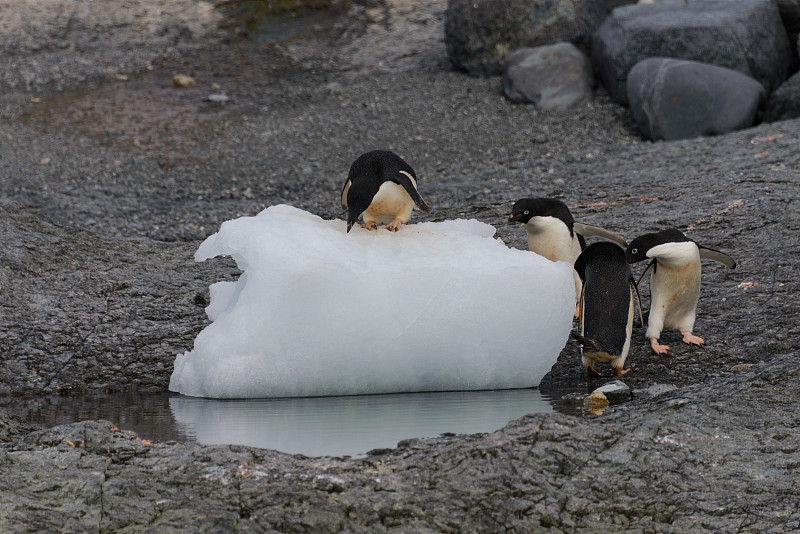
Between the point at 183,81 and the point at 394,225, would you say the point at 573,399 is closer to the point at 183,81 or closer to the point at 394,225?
the point at 394,225

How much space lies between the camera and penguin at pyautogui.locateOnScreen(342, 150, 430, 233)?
3854mm

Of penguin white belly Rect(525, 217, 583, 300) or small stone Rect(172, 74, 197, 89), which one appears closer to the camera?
penguin white belly Rect(525, 217, 583, 300)

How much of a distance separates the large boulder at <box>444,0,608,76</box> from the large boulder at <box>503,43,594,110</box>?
246 mm

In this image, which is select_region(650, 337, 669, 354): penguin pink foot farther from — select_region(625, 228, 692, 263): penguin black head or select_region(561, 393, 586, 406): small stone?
select_region(561, 393, 586, 406): small stone

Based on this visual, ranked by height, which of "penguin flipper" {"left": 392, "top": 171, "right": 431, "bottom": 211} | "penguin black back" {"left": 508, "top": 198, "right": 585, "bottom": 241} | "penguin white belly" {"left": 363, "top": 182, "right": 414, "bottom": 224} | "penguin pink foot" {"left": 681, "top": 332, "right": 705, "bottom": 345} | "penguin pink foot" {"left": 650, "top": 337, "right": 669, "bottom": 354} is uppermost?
"penguin flipper" {"left": 392, "top": 171, "right": 431, "bottom": 211}

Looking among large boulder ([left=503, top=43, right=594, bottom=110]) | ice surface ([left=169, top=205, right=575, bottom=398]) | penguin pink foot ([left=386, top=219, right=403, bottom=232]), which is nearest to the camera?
ice surface ([left=169, top=205, right=575, bottom=398])

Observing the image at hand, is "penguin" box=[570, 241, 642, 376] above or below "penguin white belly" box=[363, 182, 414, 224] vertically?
below

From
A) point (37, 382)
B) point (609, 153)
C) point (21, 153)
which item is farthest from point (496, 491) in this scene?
point (21, 153)

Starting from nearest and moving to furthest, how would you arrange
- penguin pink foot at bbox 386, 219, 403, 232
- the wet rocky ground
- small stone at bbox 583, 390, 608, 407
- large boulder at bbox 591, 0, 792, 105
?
1. the wet rocky ground
2. small stone at bbox 583, 390, 608, 407
3. penguin pink foot at bbox 386, 219, 403, 232
4. large boulder at bbox 591, 0, 792, 105

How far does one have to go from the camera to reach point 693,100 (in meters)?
8.59

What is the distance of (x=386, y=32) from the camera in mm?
11758

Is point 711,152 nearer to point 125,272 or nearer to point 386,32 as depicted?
point 125,272

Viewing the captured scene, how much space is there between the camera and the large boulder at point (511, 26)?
10117mm

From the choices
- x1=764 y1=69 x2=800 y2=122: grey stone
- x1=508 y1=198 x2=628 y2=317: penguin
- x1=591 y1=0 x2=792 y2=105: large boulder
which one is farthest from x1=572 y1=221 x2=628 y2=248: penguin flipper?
x1=591 y1=0 x2=792 y2=105: large boulder
